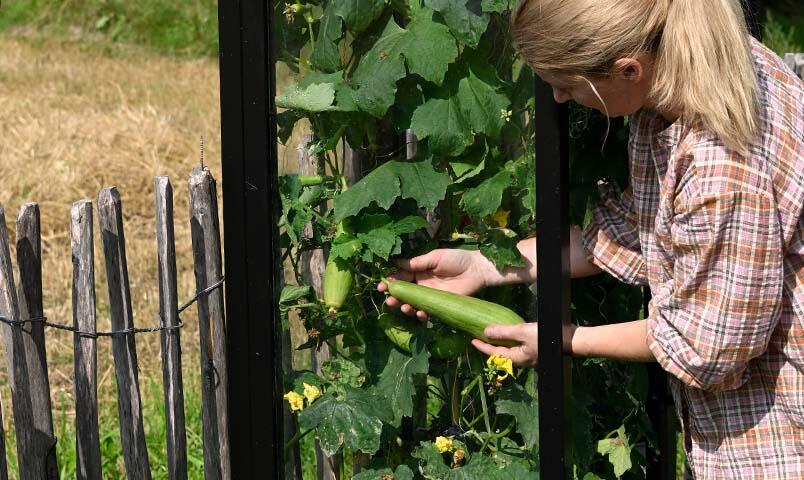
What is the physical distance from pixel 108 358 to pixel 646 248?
258 cm

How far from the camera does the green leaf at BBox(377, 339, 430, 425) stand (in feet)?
7.01

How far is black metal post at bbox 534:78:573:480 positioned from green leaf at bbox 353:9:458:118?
0.19 meters

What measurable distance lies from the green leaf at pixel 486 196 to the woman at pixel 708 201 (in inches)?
4.1

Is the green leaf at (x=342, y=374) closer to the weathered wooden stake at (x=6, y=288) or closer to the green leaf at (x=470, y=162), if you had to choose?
the green leaf at (x=470, y=162)

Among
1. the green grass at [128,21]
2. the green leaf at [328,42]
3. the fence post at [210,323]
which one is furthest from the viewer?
the green grass at [128,21]

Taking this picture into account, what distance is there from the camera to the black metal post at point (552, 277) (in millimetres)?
1950

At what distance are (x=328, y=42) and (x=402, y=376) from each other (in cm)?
66

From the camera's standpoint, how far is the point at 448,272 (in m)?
2.11

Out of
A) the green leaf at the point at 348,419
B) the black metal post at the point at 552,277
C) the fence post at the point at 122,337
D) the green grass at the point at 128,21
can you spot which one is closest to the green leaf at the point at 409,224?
the black metal post at the point at 552,277

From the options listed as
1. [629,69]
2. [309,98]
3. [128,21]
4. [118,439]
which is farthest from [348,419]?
[128,21]

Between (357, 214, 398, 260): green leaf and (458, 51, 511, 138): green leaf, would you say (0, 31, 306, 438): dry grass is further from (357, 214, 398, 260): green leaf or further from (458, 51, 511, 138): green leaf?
(458, 51, 511, 138): green leaf

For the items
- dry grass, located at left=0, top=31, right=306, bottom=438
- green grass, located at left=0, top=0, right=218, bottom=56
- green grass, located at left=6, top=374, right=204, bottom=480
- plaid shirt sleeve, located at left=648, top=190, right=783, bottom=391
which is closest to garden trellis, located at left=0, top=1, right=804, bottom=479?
plaid shirt sleeve, located at left=648, top=190, right=783, bottom=391

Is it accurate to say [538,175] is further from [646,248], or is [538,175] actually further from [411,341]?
[411,341]

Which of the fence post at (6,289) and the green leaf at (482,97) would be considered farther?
the fence post at (6,289)
